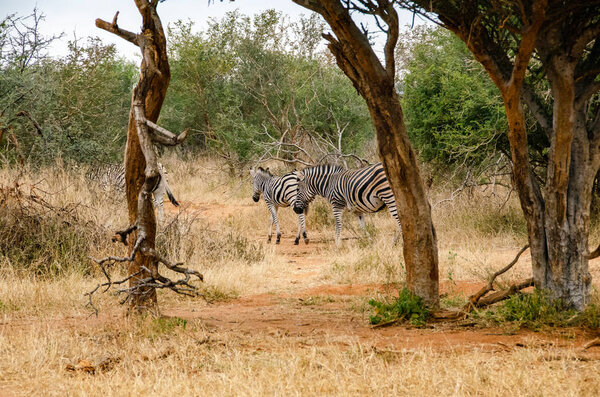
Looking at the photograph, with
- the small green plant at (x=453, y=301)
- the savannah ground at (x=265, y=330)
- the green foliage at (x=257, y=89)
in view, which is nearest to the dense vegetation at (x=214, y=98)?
the green foliage at (x=257, y=89)

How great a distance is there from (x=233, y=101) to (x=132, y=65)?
1364 centimetres

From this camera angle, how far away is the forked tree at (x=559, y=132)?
19.7 feet

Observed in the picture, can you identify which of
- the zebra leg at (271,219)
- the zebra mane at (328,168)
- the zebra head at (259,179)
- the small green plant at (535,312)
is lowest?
the small green plant at (535,312)

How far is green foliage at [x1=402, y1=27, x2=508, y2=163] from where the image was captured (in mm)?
12508

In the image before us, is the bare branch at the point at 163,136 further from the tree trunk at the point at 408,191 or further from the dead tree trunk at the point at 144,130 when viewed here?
the tree trunk at the point at 408,191

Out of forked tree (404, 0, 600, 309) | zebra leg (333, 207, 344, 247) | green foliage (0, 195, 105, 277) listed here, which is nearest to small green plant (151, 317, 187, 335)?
green foliage (0, 195, 105, 277)

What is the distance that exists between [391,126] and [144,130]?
2.36 m

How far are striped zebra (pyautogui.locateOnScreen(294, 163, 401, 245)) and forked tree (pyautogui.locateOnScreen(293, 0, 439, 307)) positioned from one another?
5141 mm

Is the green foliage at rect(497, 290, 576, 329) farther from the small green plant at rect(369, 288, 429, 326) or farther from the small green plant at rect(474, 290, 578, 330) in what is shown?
the small green plant at rect(369, 288, 429, 326)

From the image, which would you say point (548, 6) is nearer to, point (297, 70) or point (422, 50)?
point (422, 50)

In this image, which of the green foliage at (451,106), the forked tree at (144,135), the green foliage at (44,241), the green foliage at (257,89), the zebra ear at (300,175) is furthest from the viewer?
the green foliage at (257,89)

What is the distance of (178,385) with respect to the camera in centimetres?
440

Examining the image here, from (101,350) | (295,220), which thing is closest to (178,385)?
(101,350)

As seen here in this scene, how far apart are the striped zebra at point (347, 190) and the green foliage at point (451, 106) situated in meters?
1.55
